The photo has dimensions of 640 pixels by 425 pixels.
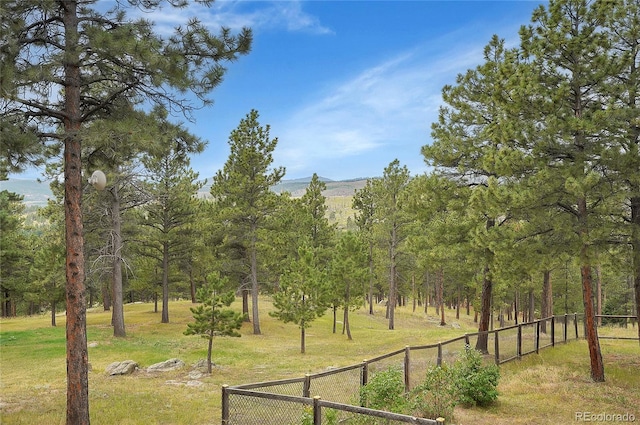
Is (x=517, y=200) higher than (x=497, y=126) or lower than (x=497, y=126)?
lower

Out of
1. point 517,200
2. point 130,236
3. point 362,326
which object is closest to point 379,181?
point 362,326

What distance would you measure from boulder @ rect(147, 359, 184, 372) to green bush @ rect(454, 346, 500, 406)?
11.5 meters

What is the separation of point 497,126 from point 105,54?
11027 mm

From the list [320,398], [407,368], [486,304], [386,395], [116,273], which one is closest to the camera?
[320,398]

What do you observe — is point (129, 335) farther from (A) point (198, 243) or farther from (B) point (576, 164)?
(B) point (576, 164)

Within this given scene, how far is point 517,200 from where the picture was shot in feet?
39.7

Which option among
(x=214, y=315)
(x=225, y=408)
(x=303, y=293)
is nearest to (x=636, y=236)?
(x=225, y=408)

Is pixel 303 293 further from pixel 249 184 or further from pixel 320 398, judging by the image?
pixel 320 398

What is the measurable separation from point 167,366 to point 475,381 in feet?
39.9

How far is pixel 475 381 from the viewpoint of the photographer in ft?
32.7

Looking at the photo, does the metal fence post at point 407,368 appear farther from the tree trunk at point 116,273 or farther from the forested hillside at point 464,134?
the tree trunk at point 116,273

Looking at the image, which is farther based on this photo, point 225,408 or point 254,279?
point 254,279

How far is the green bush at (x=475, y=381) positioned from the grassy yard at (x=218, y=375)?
328 mm
